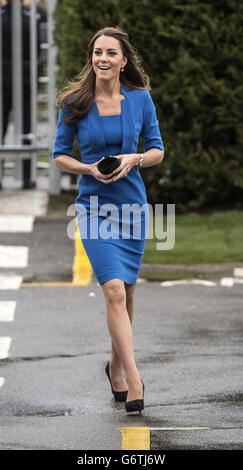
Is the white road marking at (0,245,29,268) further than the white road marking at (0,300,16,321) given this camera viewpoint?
Yes

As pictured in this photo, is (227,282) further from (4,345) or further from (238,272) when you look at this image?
(4,345)

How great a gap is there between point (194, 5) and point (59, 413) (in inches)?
263

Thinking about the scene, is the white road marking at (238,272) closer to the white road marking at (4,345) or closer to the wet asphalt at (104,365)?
the wet asphalt at (104,365)

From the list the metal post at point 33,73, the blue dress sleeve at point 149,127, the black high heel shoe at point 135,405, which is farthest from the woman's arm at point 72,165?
the metal post at point 33,73

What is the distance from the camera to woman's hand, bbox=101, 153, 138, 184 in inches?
192

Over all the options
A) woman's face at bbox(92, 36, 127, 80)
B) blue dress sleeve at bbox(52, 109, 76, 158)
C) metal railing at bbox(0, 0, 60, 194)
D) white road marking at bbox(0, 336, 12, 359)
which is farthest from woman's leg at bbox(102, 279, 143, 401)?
metal railing at bbox(0, 0, 60, 194)

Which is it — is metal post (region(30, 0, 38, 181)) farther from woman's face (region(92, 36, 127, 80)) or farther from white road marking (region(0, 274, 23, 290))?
woman's face (region(92, 36, 127, 80))

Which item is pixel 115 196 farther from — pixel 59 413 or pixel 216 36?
pixel 216 36

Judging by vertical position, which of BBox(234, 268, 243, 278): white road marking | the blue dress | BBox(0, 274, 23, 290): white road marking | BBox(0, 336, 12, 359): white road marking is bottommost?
BBox(234, 268, 243, 278): white road marking

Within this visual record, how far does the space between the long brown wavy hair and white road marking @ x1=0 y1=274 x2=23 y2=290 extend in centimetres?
346
